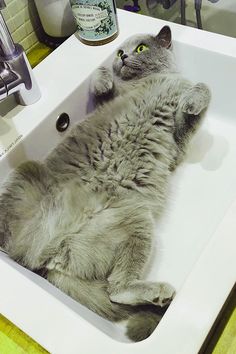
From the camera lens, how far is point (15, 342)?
61 centimetres

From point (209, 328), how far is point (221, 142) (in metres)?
0.50

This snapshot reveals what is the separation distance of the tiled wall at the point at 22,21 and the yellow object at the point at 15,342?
27.6 inches

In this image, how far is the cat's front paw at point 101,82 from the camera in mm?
932

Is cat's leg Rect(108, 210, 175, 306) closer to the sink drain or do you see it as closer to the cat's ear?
the sink drain

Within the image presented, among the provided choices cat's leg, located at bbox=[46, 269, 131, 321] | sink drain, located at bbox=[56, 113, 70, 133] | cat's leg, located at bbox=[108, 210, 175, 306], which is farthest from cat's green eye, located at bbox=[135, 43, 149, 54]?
cat's leg, located at bbox=[46, 269, 131, 321]

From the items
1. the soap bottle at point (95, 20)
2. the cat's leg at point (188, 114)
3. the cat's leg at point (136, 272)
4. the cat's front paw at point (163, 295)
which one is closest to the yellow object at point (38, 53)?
the soap bottle at point (95, 20)

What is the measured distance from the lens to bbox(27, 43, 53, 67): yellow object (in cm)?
105

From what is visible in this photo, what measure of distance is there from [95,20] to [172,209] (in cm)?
46

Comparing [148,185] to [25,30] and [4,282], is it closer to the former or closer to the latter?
[4,282]

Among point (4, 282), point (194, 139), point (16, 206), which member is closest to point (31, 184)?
point (16, 206)

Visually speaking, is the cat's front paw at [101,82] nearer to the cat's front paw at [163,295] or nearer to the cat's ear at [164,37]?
the cat's ear at [164,37]

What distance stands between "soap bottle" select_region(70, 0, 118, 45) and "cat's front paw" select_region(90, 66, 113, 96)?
80 mm

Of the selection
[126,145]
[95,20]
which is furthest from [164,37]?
[126,145]

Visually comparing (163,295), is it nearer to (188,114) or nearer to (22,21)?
(188,114)
